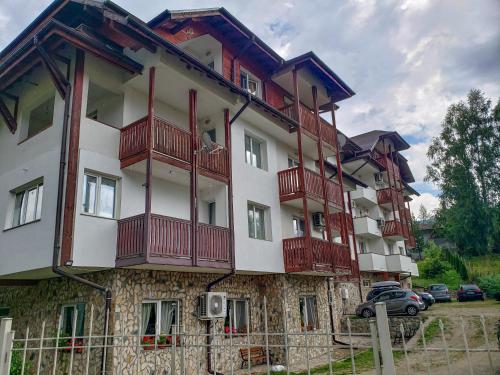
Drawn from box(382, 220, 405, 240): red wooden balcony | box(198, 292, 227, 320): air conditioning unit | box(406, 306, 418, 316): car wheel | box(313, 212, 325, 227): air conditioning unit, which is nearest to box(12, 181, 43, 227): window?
box(198, 292, 227, 320): air conditioning unit

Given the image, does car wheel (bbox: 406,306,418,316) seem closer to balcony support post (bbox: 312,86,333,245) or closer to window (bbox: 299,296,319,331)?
window (bbox: 299,296,319,331)

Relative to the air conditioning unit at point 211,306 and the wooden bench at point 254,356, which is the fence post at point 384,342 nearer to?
the air conditioning unit at point 211,306

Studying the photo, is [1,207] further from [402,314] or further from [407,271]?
[407,271]

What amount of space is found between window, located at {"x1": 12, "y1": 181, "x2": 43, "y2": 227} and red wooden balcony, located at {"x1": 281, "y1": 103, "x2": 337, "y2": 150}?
35.2ft

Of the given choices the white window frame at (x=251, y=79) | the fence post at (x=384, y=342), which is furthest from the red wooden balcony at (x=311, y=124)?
the fence post at (x=384, y=342)

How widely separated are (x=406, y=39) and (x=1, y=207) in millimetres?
12999

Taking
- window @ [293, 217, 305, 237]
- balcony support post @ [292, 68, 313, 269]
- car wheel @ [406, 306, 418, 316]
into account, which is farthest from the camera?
car wheel @ [406, 306, 418, 316]

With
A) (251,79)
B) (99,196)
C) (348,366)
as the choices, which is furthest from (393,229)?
(99,196)

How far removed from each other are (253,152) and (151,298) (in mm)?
7662

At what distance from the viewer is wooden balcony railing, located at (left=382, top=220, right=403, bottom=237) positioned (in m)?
31.5

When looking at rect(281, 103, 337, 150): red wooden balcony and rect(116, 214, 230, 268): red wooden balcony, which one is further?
rect(281, 103, 337, 150): red wooden balcony

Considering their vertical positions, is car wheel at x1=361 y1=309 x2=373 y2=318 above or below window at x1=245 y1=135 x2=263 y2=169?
below

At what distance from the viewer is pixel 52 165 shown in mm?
10578

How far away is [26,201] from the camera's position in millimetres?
11648
